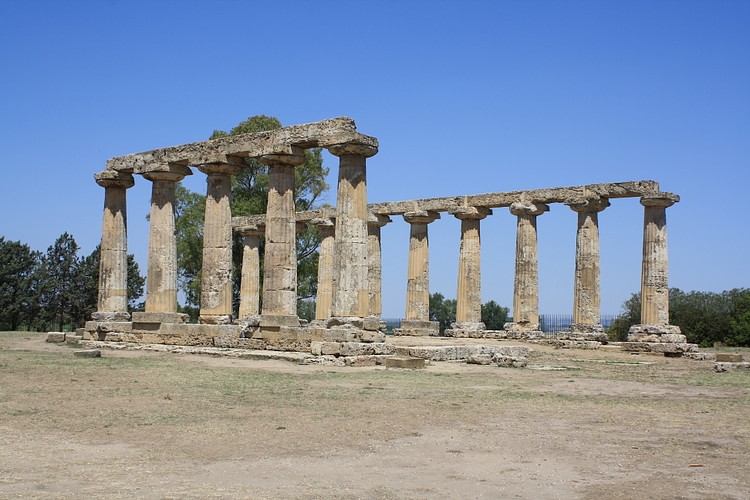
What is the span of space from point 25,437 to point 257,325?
14912 mm

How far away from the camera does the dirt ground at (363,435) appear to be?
833cm

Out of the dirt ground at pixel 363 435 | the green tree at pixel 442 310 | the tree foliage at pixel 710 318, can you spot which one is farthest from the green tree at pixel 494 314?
the dirt ground at pixel 363 435

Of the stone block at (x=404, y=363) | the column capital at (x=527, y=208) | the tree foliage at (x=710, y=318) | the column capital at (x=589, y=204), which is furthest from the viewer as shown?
the tree foliage at (x=710, y=318)

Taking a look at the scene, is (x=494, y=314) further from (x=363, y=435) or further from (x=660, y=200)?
(x=363, y=435)

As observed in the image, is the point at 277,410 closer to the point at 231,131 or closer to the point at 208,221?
the point at 208,221

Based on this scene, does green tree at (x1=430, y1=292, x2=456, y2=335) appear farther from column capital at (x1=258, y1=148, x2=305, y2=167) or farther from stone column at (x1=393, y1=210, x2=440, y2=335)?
column capital at (x1=258, y1=148, x2=305, y2=167)

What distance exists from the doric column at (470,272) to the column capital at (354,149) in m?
16.0

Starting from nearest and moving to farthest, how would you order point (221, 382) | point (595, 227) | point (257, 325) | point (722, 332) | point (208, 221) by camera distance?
point (221, 382), point (257, 325), point (208, 221), point (595, 227), point (722, 332)

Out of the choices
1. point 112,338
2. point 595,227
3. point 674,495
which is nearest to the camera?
point 674,495

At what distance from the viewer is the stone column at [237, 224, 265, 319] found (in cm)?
3164

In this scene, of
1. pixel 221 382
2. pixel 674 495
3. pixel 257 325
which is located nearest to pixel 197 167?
pixel 257 325

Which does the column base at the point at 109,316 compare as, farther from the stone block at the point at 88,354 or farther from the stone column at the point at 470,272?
the stone column at the point at 470,272

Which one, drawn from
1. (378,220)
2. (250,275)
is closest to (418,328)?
(378,220)

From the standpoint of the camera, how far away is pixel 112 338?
97.5ft
